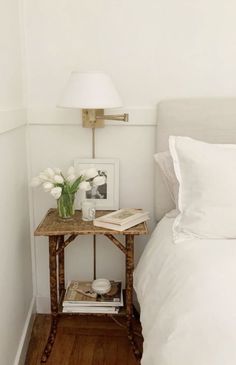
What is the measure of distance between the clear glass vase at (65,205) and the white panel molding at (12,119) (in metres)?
0.39

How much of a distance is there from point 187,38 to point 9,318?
153 centimetres

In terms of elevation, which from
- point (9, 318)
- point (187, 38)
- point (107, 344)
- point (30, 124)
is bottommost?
point (107, 344)

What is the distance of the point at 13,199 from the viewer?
169 cm

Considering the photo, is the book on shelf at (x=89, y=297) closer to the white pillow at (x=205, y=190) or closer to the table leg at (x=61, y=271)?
the table leg at (x=61, y=271)

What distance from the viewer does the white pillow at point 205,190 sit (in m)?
1.44

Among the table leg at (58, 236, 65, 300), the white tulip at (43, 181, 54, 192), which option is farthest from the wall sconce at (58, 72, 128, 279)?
the table leg at (58, 236, 65, 300)

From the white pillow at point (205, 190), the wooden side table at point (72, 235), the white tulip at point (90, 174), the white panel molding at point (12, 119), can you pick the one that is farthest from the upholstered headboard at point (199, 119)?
the white panel molding at point (12, 119)

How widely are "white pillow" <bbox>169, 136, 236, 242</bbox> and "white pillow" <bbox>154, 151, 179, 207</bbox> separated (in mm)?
149

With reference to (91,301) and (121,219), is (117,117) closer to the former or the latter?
(121,219)

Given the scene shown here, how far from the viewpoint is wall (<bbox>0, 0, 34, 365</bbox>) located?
150 cm

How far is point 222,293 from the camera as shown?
104cm

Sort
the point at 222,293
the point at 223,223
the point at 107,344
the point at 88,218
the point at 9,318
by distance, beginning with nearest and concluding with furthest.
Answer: the point at 222,293 < the point at 223,223 < the point at 9,318 < the point at 88,218 < the point at 107,344

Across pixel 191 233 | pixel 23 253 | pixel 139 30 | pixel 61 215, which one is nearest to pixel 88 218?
pixel 61 215

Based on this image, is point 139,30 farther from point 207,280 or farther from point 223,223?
point 207,280
